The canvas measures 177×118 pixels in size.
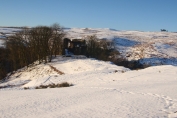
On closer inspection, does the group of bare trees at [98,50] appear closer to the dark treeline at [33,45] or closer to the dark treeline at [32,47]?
the dark treeline at [32,47]

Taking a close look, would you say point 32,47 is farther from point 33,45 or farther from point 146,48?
point 146,48

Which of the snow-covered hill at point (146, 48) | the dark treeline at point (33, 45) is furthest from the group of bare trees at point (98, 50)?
the dark treeline at point (33, 45)

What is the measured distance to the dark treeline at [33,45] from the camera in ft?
139

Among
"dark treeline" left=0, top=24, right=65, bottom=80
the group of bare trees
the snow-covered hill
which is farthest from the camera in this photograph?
the snow-covered hill

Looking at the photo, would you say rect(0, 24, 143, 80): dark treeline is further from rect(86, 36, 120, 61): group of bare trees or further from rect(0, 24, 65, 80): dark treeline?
rect(86, 36, 120, 61): group of bare trees

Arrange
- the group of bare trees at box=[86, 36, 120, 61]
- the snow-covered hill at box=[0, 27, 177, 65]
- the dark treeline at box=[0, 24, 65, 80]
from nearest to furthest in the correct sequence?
the dark treeline at box=[0, 24, 65, 80] → the group of bare trees at box=[86, 36, 120, 61] → the snow-covered hill at box=[0, 27, 177, 65]

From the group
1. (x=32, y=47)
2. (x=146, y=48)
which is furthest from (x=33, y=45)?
(x=146, y=48)

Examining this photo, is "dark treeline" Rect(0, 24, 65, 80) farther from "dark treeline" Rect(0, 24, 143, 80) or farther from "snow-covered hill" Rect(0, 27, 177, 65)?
"snow-covered hill" Rect(0, 27, 177, 65)

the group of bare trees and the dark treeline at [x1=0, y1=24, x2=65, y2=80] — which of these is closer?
the dark treeline at [x1=0, y1=24, x2=65, y2=80]

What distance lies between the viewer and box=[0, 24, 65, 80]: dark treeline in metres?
42.4

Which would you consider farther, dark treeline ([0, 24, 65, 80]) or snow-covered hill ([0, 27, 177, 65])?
snow-covered hill ([0, 27, 177, 65])

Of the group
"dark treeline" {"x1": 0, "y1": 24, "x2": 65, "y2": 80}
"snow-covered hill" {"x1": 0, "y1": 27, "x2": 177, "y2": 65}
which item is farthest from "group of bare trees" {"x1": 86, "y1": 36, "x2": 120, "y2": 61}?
"dark treeline" {"x1": 0, "y1": 24, "x2": 65, "y2": 80}

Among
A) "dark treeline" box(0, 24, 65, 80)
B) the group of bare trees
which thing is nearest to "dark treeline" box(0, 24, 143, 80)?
"dark treeline" box(0, 24, 65, 80)

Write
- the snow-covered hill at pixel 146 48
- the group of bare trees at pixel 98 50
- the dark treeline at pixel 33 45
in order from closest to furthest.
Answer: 1. the dark treeline at pixel 33 45
2. the group of bare trees at pixel 98 50
3. the snow-covered hill at pixel 146 48
